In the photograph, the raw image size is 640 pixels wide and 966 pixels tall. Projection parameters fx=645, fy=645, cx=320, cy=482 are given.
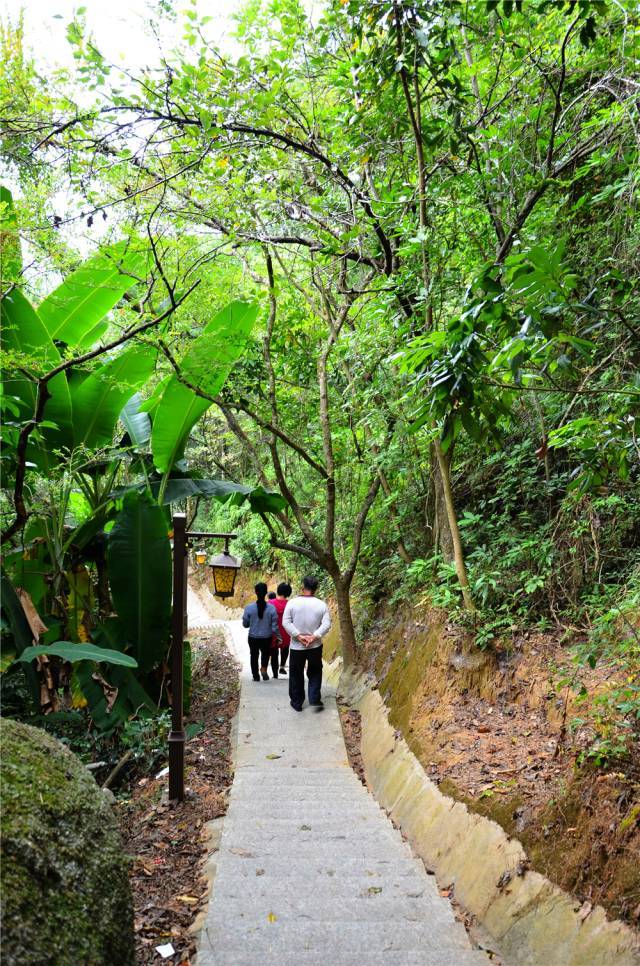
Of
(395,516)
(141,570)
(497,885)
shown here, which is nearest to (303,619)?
(395,516)

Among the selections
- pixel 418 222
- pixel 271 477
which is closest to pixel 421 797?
pixel 418 222

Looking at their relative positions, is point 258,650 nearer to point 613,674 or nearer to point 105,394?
point 105,394

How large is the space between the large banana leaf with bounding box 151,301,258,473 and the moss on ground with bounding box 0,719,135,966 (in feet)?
15.3

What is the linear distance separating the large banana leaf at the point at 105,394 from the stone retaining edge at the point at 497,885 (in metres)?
4.69

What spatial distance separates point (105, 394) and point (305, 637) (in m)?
3.91

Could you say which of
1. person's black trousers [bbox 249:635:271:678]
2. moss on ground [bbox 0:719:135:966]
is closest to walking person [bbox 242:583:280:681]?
person's black trousers [bbox 249:635:271:678]

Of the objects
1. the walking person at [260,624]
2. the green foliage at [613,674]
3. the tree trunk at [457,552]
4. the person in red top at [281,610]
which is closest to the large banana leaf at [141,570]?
the walking person at [260,624]

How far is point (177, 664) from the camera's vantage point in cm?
610

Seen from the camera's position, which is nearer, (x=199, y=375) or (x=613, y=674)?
(x=613, y=674)

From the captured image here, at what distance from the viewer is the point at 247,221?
7430 mm

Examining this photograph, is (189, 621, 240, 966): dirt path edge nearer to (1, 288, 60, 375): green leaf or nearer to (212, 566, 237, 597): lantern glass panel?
(212, 566, 237, 597): lantern glass panel

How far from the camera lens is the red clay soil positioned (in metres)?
3.62

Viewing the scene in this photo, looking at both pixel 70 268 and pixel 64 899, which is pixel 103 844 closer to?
pixel 64 899

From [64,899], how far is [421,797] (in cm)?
356
